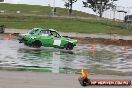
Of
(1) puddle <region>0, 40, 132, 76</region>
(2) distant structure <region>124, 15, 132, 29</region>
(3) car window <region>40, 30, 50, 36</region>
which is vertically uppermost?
Answer: (3) car window <region>40, 30, 50, 36</region>

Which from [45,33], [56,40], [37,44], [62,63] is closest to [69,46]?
[56,40]

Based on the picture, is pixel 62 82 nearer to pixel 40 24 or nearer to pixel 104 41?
pixel 104 41

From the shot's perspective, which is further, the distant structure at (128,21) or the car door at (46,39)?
the distant structure at (128,21)

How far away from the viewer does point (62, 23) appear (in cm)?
6253

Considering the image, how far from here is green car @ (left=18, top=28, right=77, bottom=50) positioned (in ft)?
111

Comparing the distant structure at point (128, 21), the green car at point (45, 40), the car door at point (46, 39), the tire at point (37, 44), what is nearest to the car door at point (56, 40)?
the green car at point (45, 40)

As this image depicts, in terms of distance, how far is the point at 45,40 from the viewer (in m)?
34.2

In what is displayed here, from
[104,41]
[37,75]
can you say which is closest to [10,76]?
[37,75]

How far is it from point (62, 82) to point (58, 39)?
20091 mm

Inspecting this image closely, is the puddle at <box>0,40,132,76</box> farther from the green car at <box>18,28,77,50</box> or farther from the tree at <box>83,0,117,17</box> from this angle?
the tree at <box>83,0,117,17</box>

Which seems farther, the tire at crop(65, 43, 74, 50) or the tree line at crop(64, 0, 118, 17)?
Answer: the tree line at crop(64, 0, 118, 17)

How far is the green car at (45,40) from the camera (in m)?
33.7

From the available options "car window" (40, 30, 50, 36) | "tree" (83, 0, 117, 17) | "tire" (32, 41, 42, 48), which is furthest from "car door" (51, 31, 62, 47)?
"tree" (83, 0, 117, 17)

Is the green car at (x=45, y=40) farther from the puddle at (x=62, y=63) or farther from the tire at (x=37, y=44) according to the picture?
the puddle at (x=62, y=63)
